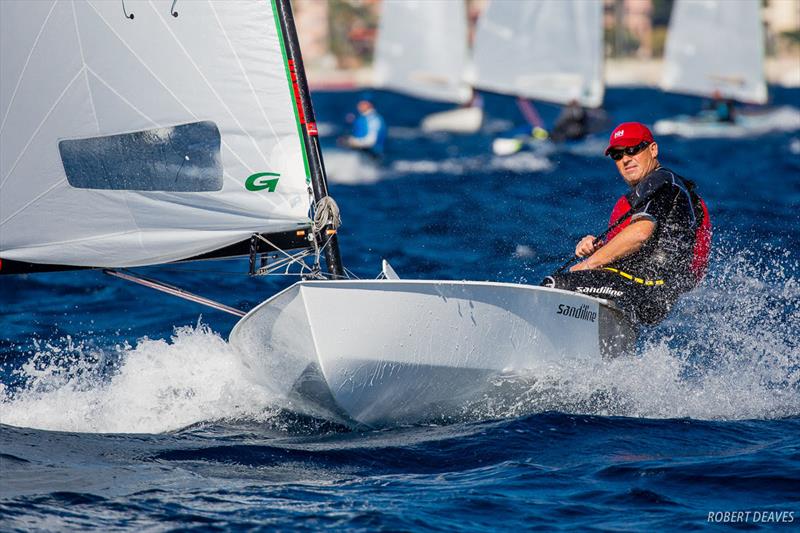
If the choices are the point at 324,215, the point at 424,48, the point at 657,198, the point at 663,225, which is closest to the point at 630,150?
the point at 657,198

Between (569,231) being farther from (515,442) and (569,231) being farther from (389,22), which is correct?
(389,22)

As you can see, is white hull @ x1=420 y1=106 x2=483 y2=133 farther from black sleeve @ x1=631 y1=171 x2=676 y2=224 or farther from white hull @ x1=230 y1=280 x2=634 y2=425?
white hull @ x1=230 y1=280 x2=634 y2=425

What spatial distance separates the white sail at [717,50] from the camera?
78.8 feet

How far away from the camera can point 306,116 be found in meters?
4.93

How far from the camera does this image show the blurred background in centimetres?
7512

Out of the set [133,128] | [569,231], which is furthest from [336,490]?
[569,231]

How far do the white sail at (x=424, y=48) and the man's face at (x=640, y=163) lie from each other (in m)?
18.9

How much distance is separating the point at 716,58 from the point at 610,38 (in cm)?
6508

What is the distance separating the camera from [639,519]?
391 centimetres

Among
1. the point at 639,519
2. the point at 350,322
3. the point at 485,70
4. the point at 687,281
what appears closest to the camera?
the point at 639,519

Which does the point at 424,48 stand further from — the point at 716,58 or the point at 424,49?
the point at 716,58

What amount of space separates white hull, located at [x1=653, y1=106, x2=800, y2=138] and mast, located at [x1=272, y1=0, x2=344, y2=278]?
19.5m

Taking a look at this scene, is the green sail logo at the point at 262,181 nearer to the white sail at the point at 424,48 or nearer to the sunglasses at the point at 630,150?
the sunglasses at the point at 630,150

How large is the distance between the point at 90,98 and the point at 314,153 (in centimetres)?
100
